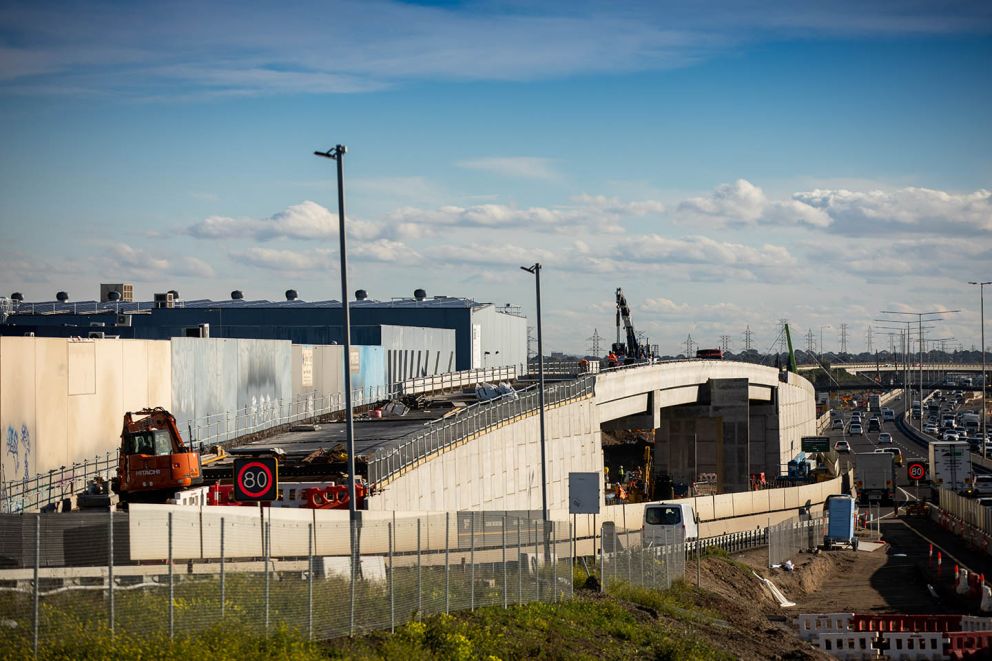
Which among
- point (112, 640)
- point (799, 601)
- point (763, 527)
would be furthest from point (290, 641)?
point (763, 527)

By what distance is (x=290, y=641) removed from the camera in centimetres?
1972

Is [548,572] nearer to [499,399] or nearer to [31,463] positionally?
[31,463]

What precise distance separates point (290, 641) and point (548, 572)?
12176 mm

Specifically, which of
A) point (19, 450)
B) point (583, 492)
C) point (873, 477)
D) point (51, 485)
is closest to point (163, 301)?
point (873, 477)

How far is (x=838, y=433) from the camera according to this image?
166750mm

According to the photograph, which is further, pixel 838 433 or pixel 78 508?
pixel 838 433

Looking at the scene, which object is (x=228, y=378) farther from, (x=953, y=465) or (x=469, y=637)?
(x=953, y=465)

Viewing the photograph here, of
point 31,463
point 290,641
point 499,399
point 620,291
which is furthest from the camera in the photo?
point 620,291

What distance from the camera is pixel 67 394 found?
4100 cm

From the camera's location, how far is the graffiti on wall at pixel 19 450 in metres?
36.5

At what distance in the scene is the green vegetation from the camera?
17.2 metres

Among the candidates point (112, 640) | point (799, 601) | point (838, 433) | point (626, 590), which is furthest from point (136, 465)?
point (838, 433)

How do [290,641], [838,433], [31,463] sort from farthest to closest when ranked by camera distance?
[838,433], [31,463], [290,641]

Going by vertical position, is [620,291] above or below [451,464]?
above
